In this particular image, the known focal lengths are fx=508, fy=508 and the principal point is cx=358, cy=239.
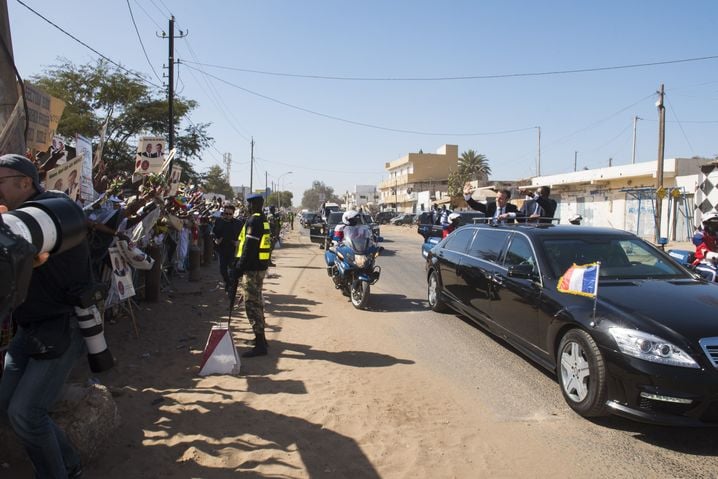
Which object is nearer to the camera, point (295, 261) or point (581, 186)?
point (295, 261)

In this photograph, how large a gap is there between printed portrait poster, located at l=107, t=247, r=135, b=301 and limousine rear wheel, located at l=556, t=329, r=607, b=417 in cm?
466

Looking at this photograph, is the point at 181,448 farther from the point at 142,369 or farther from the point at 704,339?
the point at 704,339

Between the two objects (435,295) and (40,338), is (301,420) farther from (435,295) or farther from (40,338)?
(435,295)

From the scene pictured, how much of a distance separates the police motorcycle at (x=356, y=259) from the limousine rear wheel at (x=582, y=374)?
4.65 metres

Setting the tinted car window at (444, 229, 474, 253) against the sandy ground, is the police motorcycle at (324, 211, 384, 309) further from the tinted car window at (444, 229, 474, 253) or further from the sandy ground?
the sandy ground

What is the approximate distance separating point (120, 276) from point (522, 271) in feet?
14.8

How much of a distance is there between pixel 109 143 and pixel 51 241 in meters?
29.2

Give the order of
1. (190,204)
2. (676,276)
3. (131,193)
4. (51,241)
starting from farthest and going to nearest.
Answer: (190,204) < (131,193) < (676,276) < (51,241)

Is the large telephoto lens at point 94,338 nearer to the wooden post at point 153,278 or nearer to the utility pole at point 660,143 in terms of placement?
the wooden post at point 153,278

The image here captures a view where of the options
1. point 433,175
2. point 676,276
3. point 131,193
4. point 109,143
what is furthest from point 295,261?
point 433,175

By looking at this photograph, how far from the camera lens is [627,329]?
385cm

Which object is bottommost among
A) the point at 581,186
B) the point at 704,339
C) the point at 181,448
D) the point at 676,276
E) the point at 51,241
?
the point at 181,448

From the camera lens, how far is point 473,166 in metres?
67.2

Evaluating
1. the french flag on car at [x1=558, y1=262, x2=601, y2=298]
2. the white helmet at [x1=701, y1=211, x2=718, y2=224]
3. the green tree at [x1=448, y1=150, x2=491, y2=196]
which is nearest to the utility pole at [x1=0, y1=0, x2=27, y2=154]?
the french flag on car at [x1=558, y1=262, x2=601, y2=298]
